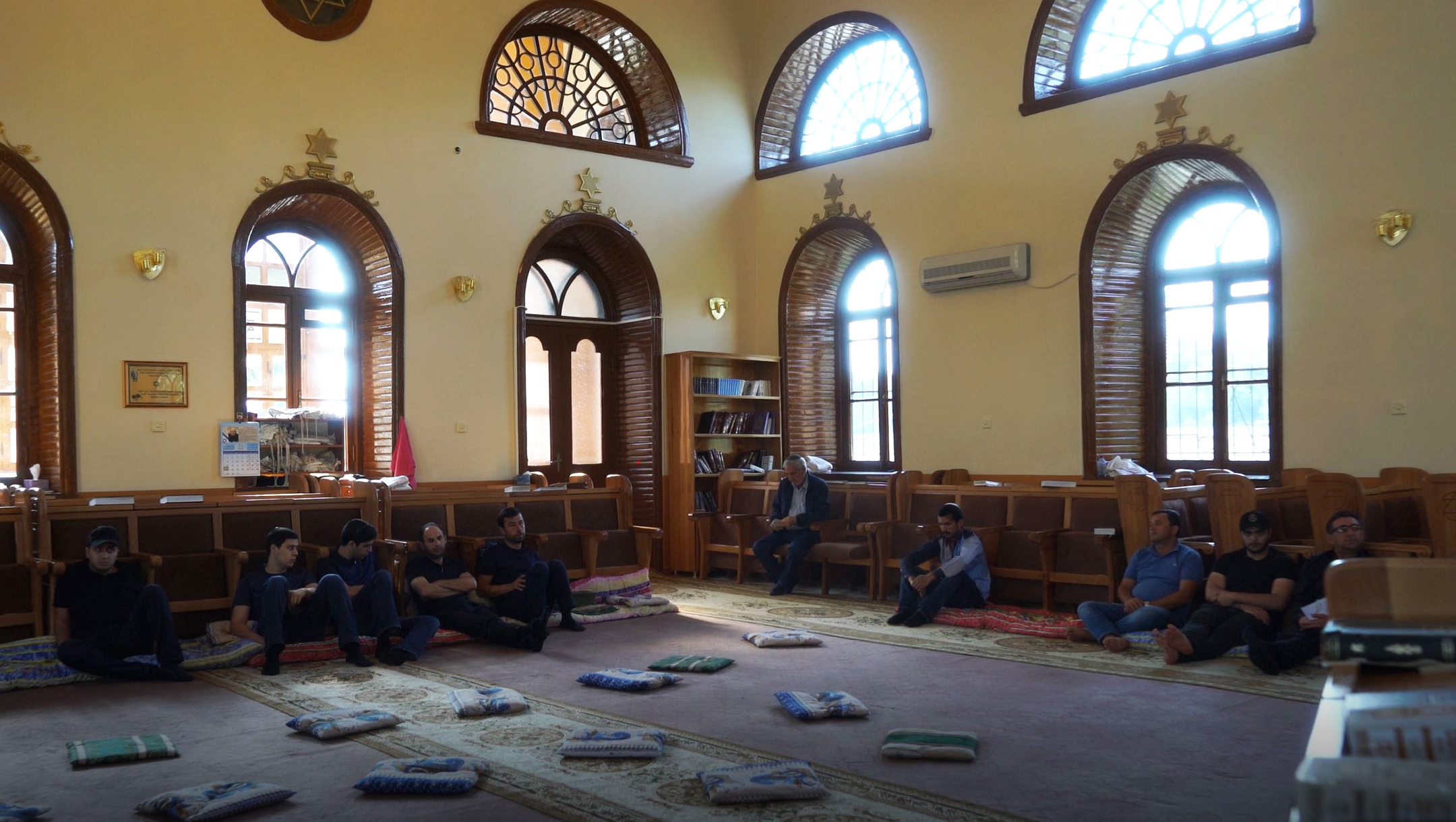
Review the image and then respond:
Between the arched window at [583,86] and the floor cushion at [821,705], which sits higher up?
the arched window at [583,86]

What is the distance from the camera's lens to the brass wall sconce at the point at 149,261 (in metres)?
8.60

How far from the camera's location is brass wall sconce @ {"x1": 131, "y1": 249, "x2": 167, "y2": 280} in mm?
8602

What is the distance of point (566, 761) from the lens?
438 cm

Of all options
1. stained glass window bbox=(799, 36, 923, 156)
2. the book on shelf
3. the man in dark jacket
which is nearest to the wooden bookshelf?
the man in dark jacket

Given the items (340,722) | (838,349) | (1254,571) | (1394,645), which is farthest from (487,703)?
(838,349)

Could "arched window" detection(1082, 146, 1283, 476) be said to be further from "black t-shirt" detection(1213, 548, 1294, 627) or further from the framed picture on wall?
the framed picture on wall

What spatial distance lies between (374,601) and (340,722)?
183 centimetres

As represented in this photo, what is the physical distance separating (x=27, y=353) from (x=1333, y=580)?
29.7 ft

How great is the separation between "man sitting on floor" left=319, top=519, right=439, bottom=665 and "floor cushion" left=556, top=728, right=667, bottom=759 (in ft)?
7.39

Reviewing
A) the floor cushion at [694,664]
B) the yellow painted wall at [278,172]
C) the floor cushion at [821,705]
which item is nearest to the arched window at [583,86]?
the yellow painted wall at [278,172]

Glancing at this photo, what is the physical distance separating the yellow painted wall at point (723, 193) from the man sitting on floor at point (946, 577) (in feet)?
6.86

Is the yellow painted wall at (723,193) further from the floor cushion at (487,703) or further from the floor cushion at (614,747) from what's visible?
the floor cushion at (614,747)

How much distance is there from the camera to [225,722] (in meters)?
5.11

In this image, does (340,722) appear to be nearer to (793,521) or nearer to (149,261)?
(793,521)
